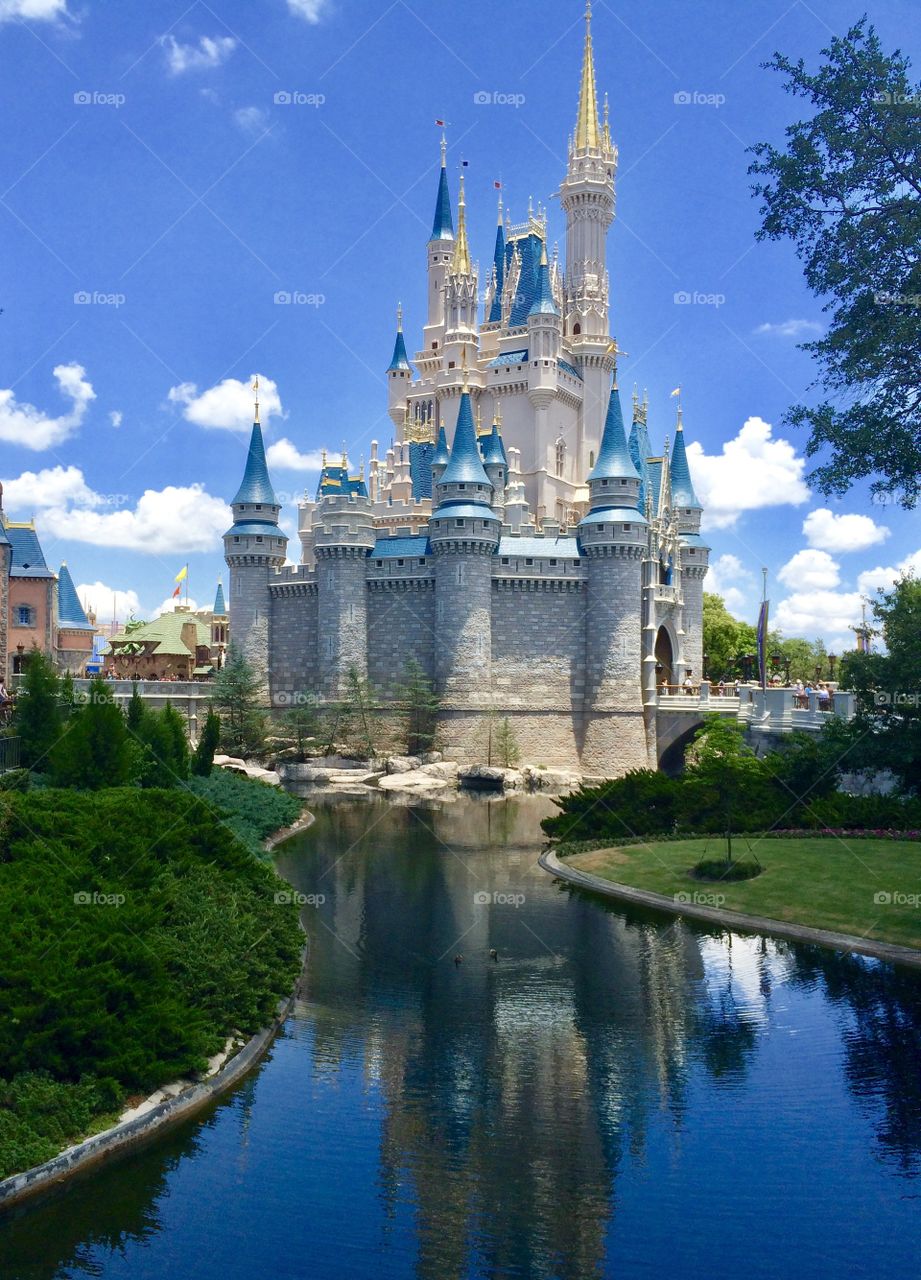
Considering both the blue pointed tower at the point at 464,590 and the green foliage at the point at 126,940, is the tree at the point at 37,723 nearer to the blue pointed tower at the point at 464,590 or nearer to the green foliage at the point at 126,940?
the green foliage at the point at 126,940

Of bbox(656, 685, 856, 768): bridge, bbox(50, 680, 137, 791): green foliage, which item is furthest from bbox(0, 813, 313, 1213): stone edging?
bbox(656, 685, 856, 768): bridge

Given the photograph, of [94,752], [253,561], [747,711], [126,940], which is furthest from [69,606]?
[126,940]

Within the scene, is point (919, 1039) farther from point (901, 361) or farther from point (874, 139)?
point (874, 139)

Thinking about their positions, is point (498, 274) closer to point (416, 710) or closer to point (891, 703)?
point (416, 710)

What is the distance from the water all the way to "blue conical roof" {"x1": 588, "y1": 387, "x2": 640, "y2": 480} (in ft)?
106

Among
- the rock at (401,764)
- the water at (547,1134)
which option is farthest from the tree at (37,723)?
the rock at (401,764)

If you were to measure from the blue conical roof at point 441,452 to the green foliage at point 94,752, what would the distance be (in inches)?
1389

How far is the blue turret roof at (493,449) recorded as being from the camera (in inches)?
2058

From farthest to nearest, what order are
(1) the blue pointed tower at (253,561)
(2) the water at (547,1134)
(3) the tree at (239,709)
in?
(1) the blue pointed tower at (253,561), (3) the tree at (239,709), (2) the water at (547,1134)

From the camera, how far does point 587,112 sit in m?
56.8

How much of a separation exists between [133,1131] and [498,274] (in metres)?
58.2

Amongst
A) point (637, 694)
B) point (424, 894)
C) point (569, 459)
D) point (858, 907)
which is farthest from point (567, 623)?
point (858, 907)

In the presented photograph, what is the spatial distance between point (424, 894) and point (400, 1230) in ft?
42.1

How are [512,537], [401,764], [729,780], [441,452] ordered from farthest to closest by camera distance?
[441,452], [512,537], [401,764], [729,780]
